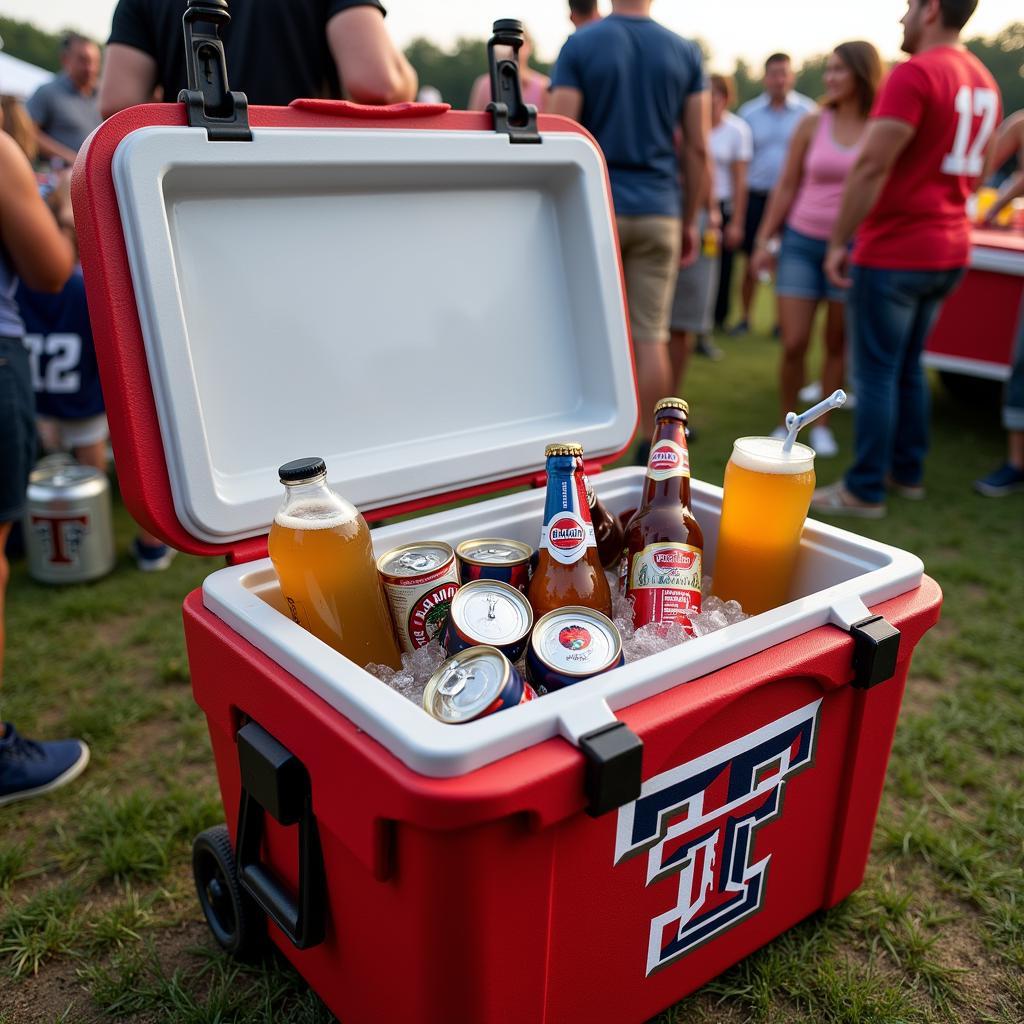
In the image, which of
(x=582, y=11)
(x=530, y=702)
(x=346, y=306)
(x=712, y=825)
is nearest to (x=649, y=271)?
(x=582, y=11)

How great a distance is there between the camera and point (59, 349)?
285 centimetres

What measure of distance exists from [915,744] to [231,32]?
220 centimetres

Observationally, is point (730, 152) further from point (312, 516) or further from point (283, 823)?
point (283, 823)

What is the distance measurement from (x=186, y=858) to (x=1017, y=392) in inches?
135

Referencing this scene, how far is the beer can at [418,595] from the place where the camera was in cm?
123

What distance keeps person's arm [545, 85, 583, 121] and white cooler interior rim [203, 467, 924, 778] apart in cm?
205

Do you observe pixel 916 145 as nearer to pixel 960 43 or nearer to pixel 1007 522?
pixel 960 43

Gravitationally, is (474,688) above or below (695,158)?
below

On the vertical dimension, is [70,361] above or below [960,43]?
below

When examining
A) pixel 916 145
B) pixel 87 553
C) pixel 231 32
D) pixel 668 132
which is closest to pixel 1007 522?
pixel 916 145

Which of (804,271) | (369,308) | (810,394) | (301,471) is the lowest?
(810,394)

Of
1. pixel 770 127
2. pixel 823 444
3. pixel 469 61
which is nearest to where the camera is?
pixel 823 444

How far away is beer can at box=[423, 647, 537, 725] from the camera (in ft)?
3.14

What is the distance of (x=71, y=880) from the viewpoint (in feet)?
5.21
